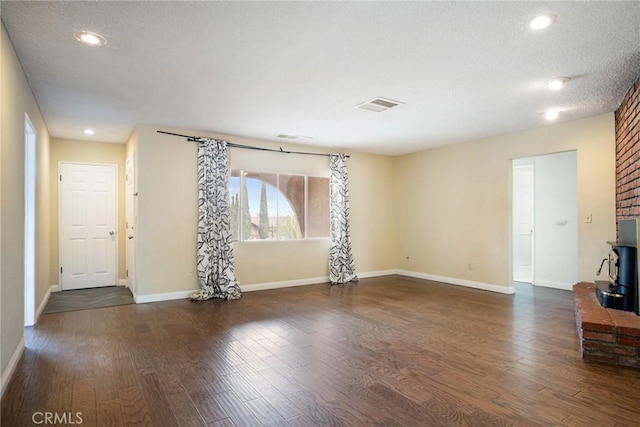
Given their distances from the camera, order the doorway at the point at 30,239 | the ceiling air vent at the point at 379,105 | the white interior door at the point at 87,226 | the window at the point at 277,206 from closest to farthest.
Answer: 1. the doorway at the point at 30,239
2. the ceiling air vent at the point at 379,105
3. the window at the point at 277,206
4. the white interior door at the point at 87,226

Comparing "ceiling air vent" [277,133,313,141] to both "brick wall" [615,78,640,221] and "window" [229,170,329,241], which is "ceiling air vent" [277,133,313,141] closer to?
A: "window" [229,170,329,241]

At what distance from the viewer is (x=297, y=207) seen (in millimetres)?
6406

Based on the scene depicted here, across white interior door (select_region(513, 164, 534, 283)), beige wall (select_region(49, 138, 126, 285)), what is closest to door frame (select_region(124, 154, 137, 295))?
beige wall (select_region(49, 138, 126, 285))

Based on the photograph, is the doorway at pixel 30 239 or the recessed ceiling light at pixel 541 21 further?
the doorway at pixel 30 239

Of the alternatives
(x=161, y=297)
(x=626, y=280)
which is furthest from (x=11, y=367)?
(x=626, y=280)

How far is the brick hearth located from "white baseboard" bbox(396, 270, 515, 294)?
8.38 ft

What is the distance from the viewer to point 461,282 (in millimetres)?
6352

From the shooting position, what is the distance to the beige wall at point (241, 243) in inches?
200

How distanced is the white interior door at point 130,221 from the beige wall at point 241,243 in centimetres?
45

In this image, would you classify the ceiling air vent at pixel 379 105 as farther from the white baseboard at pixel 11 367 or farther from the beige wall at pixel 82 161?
the beige wall at pixel 82 161

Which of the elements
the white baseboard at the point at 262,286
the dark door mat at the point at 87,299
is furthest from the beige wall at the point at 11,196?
the white baseboard at the point at 262,286

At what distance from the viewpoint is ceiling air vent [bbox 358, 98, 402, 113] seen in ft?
13.3

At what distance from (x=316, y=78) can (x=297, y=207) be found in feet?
10.7

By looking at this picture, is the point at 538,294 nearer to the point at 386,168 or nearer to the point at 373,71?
the point at 386,168
